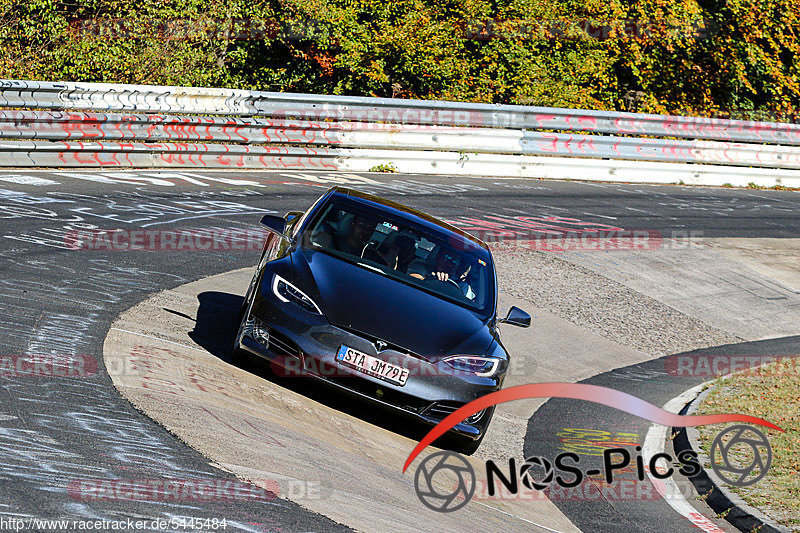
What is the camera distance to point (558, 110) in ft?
71.6

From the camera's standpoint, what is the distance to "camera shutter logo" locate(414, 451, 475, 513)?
6566 mm

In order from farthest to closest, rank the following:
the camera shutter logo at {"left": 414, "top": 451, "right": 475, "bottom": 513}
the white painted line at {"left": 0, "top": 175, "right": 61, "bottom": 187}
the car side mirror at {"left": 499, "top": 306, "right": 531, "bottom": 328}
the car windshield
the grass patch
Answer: the white painted line at {"left": 0, "top": 175, "right": 61, "bottom": 187} → the car side mirror at {"left": 499, "top": 306, "right": 531, "bottom": 328} → the car windshield → the grass patch → the camera shutter logo at {"left": 414, "top": 451, "right": 475, "bottom": 513}

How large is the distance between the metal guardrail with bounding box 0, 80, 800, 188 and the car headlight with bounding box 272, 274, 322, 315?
9.02 m

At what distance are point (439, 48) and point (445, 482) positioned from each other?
63.3ft

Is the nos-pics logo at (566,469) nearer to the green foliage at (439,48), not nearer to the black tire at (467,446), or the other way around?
the black tire at (467,446)

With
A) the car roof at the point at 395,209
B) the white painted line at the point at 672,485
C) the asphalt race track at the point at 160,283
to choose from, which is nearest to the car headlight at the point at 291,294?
the asphalt race track at the point at 160,283

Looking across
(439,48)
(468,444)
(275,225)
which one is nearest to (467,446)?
(468,444)

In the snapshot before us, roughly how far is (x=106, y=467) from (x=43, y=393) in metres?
1.30

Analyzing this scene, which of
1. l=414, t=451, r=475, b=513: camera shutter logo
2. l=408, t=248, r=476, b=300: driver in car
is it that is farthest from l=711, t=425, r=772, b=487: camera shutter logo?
l=408, t=248, r=476, b=300: driver in car

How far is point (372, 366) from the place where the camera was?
731cm

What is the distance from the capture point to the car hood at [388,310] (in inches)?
294

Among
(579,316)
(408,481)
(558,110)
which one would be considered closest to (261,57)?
(558,110)

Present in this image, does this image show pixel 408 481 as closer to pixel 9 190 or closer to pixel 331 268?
pixel 331 268

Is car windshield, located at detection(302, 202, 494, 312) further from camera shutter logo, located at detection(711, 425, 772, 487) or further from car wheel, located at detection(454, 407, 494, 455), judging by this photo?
camera shutter logo, located at detection(711, 425, 772, 487)
